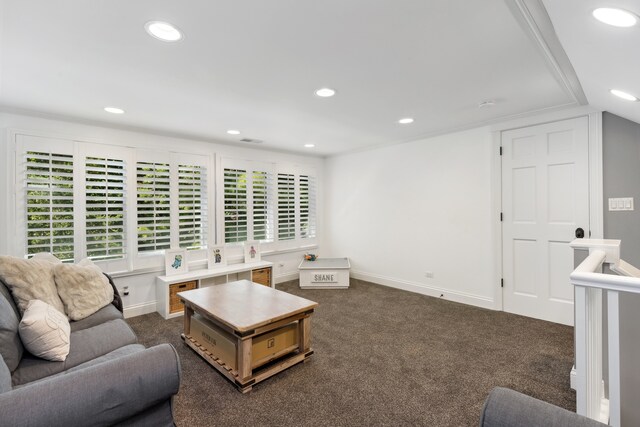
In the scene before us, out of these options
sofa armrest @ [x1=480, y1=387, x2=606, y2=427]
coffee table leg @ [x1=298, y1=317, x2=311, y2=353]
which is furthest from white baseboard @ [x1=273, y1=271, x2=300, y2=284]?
sofa armrest @ [x1=480, y1=387, x2=606, y2=427]

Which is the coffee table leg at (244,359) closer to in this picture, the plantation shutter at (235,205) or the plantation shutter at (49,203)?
the plantation shutter at (49,203)

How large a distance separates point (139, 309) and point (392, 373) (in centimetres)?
304

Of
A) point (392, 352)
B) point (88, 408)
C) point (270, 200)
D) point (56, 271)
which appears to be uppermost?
point (270, 200)

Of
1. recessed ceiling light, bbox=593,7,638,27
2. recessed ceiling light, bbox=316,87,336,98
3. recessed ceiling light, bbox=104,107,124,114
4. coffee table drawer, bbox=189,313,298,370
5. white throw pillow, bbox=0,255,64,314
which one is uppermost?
recessed ceiling light, bbox=104,107,124,114

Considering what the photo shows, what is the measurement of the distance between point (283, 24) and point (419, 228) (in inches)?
135

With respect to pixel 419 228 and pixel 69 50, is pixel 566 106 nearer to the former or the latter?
pixel 419 228

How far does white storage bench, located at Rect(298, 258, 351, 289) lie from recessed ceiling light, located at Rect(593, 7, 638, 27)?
3894mm

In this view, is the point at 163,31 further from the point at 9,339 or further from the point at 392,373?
the point at 392,373

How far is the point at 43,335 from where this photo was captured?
1.65 meters

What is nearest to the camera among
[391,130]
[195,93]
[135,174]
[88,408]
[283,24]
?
[88,408]

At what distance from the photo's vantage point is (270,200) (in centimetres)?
500

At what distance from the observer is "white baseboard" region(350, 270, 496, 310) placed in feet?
12.3

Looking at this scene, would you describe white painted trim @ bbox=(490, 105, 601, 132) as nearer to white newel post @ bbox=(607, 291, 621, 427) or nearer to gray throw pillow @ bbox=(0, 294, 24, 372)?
white newel post @ bbox=(607, 291, 621, 427)

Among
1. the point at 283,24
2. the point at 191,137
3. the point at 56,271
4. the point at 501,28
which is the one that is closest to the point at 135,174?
the point at 191,137
